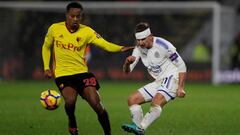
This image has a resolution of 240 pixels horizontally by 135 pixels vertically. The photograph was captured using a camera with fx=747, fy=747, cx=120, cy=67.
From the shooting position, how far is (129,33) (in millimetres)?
33594

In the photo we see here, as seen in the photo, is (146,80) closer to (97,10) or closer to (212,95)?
(97,10)

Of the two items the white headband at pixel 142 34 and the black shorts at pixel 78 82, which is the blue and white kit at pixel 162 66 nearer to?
the white headband at pixel 142 34

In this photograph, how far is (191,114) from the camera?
1772cm

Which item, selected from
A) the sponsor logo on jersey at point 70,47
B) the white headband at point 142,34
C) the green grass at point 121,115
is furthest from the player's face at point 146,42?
the green grass at point 121,115

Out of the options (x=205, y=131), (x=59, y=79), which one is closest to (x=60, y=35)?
(x=59, y=79)

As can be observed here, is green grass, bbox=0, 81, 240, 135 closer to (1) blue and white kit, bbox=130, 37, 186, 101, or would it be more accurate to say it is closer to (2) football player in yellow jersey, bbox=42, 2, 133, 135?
(1) blue and white kit, bbox=130, 37, 186, 101

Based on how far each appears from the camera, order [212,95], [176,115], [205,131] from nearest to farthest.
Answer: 1. [205,131]
2. [176,115]
3. [212,95]

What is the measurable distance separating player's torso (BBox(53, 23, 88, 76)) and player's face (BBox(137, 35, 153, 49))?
0.91m

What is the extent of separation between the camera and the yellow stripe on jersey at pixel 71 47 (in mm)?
12414

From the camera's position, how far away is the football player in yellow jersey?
40.2 ft

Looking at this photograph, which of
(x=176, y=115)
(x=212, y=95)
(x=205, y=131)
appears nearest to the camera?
(x=205, y=131)

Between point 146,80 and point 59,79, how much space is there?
2055cm

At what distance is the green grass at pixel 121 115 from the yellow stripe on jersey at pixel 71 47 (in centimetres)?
159

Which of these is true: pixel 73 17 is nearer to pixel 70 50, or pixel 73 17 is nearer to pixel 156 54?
pixel 70 50
